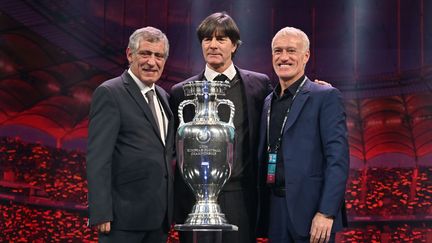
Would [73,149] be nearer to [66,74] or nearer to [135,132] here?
[66,74]

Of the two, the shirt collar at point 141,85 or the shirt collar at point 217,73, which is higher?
the shirt collar at point 217,73

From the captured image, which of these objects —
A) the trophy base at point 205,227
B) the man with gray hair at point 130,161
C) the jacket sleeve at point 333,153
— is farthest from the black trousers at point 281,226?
the man with gray hair at point 130,161

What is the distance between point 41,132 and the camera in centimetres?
550

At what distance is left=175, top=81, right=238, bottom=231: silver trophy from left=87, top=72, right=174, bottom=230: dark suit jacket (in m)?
0.17

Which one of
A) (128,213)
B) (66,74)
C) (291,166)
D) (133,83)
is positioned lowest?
(128,213)

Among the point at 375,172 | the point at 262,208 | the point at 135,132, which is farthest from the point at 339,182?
the point at 375,172

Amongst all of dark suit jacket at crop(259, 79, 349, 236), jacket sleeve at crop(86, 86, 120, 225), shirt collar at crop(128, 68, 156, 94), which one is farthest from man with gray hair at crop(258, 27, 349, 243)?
jacket sleeve at crop(86, 86, 120, 225)

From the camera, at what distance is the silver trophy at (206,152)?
103 inches

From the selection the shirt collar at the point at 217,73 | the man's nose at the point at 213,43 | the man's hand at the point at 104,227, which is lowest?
the man's hand at the point at 104,227

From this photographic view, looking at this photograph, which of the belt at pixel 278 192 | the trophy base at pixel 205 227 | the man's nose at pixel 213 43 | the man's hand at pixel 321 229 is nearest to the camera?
the trophy base at pixel 205 227

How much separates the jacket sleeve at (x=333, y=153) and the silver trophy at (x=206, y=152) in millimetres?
380

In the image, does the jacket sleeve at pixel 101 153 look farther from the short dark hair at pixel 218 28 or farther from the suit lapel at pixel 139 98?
the short dark hair at pixel 218 28

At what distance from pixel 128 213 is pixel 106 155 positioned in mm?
256

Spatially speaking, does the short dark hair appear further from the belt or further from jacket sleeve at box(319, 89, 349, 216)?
the belt
